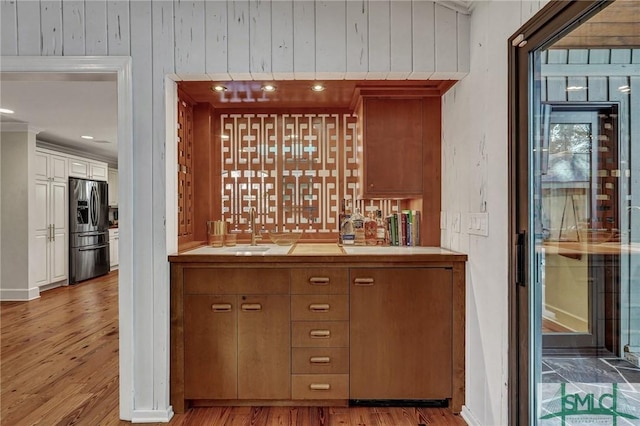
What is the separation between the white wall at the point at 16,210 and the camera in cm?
546

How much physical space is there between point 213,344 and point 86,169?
19.8 ft

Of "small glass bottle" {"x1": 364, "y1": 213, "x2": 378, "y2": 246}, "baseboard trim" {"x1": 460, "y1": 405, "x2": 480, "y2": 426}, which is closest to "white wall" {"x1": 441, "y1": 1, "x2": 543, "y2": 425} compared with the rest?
"baseboard trim" {"x1": 460, "y1": 405, "x2": 480, "y2": 426}

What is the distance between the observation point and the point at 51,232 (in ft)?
19.8

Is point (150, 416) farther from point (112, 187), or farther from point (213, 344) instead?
point (112, 187)

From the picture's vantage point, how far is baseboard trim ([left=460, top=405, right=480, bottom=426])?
220 cm

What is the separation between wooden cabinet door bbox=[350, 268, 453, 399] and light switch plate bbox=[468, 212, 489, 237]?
309mm

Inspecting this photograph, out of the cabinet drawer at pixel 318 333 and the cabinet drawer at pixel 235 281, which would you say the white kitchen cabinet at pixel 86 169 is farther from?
the cabinet drawer at pixel 318 333

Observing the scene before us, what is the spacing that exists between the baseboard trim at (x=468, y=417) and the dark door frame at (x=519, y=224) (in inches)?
14.8

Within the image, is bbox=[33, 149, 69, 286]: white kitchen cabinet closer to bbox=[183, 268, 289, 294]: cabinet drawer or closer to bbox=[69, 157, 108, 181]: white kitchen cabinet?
bbox=[69, 157, 108, 181]: white kitchen cabinet

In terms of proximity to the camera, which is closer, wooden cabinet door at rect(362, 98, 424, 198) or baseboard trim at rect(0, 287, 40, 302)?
wooden cabinet door at rect(362, 98, 424, 198)

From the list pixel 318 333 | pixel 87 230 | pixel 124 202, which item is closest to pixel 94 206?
pixel 87 230

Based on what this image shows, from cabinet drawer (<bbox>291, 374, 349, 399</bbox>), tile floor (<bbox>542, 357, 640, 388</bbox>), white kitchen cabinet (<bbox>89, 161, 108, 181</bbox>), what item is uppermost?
white kitchen cabinet (<bbox>89, 161, 108, 181</bbox>)

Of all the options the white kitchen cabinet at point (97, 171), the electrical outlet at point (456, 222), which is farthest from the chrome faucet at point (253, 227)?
the white kitchen cabinet at point (97, 171)

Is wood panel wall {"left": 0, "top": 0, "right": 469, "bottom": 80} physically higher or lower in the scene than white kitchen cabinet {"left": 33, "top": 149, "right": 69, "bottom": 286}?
higher
